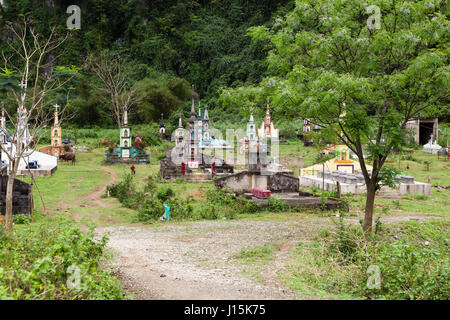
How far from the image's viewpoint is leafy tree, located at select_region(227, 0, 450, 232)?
11.5m

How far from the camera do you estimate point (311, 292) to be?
807cm

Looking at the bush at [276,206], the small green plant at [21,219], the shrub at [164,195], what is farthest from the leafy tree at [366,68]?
the small green plant at [21,219]

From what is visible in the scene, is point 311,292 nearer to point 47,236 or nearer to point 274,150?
point 47,236

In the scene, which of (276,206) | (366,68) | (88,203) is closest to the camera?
(366,68)

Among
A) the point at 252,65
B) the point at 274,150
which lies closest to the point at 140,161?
the point at 274,150

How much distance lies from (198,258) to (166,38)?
78.0 metres

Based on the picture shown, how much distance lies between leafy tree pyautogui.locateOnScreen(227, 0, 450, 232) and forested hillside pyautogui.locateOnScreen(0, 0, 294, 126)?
5880 cm

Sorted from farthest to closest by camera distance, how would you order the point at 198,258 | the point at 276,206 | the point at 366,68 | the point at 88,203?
the point at 88,203 → the point at 276,206 → the point at 366,68 → the point at 198,258

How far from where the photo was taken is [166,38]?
83812 millimetres

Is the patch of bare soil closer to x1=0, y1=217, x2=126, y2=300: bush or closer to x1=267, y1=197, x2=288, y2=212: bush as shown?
x1=267, y1=197, x2=288, y2=212: bush

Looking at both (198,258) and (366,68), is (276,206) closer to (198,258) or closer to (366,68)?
(366,68)

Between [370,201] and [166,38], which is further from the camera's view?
[166,38]

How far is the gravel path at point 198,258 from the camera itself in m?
7.89

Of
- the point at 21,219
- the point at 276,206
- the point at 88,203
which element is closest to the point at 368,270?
the point at 276,206
